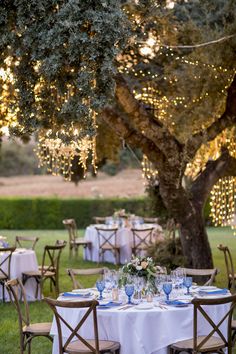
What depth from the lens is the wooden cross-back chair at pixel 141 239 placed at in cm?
1639

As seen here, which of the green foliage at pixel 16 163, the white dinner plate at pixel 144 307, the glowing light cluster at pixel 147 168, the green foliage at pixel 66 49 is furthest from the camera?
the green foliage at pixel 16 163

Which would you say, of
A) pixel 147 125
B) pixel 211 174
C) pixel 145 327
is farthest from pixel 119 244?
pixel 145 327

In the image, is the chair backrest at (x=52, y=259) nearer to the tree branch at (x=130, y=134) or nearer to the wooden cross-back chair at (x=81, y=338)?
the tree branch at (x=130, y=134)

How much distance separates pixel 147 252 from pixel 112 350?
27.9 ft

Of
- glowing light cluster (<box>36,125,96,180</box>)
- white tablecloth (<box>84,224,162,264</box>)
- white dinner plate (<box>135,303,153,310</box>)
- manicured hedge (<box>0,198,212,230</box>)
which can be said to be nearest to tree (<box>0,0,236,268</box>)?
glowing light cluster (<box>36,125,96,180</box>)

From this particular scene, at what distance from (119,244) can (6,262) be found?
A: 5.13 meters

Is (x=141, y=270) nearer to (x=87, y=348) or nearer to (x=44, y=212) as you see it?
(x=87, y=348)

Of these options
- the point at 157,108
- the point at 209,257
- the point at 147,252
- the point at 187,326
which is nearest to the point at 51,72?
the point at 187,326

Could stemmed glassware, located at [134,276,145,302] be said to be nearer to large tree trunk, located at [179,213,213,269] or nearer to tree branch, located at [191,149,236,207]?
large tree trunk, located at [179,213,213,269]

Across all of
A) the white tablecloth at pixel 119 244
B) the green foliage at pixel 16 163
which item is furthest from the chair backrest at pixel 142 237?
the green foliage at pixel 16 163

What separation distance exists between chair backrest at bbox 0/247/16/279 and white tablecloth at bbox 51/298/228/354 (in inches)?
191

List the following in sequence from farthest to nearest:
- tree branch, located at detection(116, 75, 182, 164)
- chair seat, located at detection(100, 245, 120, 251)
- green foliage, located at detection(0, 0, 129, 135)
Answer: chair seat, located at detection(100, 245, 120, 251)
tree branch, located at detection(116, 75, 182, 164)
green foliage, located at detection(0, 0, 129, 135)

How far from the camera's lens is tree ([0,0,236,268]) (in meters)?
7.57

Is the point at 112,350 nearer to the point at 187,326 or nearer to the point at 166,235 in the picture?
the point at 187,326
